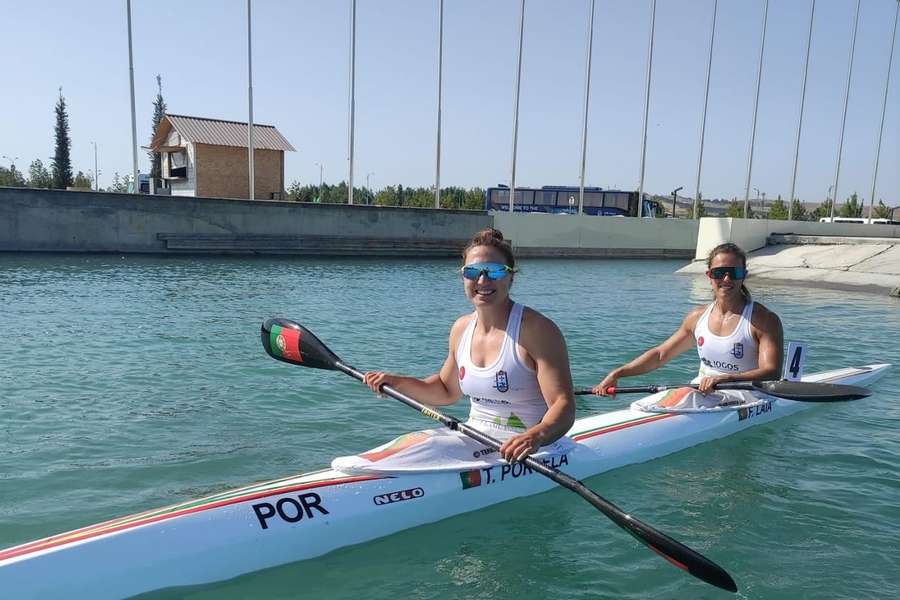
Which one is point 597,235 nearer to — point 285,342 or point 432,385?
point 285,342

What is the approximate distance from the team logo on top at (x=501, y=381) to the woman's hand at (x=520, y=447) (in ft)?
1.24

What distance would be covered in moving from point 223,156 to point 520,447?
32.1 m

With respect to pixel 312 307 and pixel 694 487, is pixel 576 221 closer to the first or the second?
pixel 312 307

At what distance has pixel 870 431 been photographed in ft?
23.9

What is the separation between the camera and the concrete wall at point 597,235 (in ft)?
105

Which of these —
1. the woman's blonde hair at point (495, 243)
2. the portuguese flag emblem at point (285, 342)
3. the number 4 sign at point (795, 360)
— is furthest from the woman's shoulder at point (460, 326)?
the number 4 sign at point (795, 360)

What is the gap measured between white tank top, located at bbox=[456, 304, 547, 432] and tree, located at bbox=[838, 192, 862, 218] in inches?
2406

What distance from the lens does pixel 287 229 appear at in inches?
1078

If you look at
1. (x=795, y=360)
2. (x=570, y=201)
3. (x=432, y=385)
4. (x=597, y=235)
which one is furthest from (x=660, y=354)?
(x=570, y=201)

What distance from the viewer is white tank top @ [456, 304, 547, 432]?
13.2 feet

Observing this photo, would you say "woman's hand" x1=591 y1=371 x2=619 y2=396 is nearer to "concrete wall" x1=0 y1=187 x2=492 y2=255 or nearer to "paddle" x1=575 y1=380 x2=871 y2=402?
"paddle" x1=575 y1=380 x2=871 y2=402

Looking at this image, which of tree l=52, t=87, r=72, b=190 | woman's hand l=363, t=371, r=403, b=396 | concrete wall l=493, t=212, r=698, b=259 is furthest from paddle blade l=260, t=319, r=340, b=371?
tree l=52, t=87, r=72, b=190

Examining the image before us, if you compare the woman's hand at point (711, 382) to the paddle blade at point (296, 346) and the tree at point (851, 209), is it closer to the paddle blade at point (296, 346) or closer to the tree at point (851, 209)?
the paddle blade at point (296, 346)

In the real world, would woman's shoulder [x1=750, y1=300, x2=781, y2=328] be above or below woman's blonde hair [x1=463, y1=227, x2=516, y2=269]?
below
